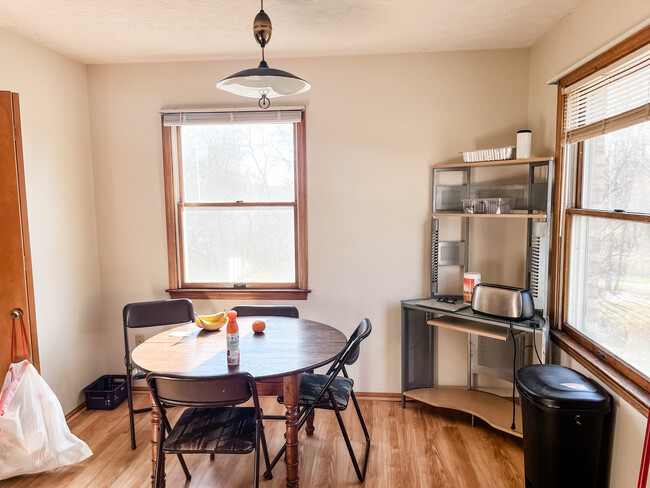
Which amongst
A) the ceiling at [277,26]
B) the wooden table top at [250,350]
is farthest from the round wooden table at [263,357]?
the ceiling at [277,26]

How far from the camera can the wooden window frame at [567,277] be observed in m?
1.88

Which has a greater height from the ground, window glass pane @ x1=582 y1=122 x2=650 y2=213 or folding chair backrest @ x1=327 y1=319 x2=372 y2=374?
window glass pane @ x1=582 y1=122 x2=650 y2=213

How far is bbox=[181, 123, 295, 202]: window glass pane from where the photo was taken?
341cm

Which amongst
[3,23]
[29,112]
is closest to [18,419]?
[29,112]

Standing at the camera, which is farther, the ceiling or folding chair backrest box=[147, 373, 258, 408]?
the ceiling

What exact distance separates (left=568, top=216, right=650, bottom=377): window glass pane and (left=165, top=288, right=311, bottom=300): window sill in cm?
184

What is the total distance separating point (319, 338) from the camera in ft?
8.23

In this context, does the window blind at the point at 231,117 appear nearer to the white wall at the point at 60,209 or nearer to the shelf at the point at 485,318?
the white wall at the point at 60,209

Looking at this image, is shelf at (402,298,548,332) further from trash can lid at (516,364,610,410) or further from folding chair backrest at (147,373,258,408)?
folding chair backrest at (147,373,258,408)

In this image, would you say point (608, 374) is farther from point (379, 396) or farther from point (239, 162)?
point (239, 162)

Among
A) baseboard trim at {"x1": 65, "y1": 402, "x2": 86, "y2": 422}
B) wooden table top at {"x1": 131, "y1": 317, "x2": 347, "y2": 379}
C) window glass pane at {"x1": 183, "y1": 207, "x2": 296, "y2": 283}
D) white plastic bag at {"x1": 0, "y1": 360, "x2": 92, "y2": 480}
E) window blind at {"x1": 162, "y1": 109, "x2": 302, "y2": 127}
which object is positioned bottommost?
baseboard trim at {"x1": 65, "y1": 402, "x2": 86, "y2": 422}

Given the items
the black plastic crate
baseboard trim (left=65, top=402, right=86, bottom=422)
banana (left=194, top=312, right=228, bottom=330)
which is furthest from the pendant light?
baseboard trim (left=65, top=402, right=86, bottom=422)

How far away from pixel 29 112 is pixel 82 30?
25.6 inches

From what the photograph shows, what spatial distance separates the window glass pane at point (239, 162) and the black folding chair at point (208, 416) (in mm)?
1742
